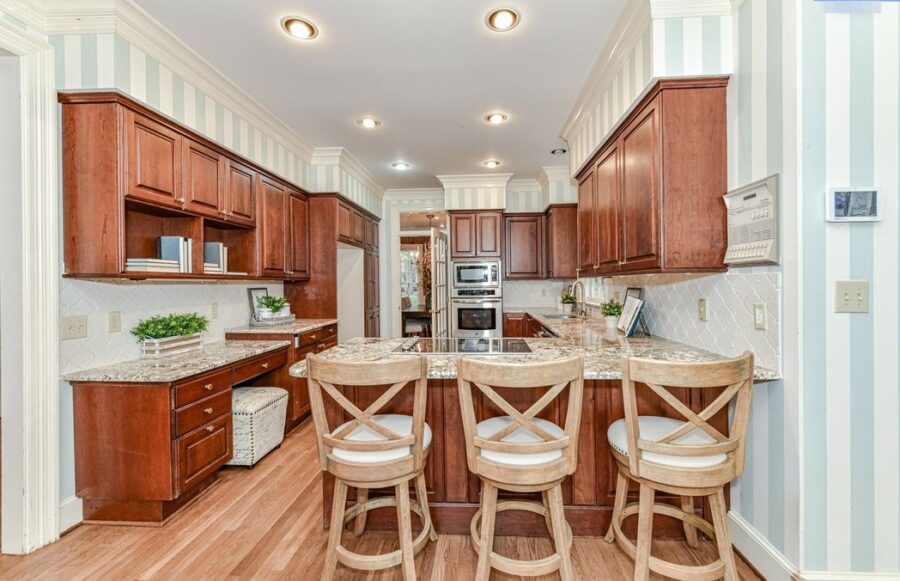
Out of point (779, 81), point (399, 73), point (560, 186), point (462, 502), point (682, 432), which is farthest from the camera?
point (560, 186)

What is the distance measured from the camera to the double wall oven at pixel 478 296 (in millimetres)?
5215

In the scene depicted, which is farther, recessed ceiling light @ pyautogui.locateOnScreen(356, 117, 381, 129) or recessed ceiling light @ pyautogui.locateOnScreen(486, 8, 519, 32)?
recessed ceiling light @ pyautogui.locateOnScreen(356, 117, 381, 129)

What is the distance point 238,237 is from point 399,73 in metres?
1.91

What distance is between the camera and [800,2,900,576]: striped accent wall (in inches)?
57.6

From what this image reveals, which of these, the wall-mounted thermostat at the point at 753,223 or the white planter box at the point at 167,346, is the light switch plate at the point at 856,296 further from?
the white planter box at the point at 167,346

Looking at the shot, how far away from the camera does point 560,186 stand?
5.05 metres

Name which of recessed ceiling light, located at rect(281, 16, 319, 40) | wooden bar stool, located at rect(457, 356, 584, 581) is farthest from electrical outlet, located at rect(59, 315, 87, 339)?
wooden bar stool, located at rect(457, 356, 584, 581)

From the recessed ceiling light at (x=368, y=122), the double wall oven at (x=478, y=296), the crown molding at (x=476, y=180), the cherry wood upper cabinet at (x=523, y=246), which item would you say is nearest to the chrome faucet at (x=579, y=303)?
the cherry wood upper cabinet at (x=523, y=246)

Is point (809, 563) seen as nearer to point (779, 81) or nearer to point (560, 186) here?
point (779, 81)

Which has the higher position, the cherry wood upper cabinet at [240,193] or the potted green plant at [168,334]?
the cherry wood upper cabinet at [240,193]

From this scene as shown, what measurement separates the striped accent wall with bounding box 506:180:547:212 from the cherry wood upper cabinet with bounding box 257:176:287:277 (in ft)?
10.3

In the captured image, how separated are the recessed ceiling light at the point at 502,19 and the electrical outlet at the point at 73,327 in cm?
281

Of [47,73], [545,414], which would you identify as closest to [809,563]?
[545,414]

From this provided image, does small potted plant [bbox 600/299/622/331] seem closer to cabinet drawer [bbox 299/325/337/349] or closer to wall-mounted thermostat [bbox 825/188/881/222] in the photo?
wall-mounted thermostat [bbox 825/188/881/222]
